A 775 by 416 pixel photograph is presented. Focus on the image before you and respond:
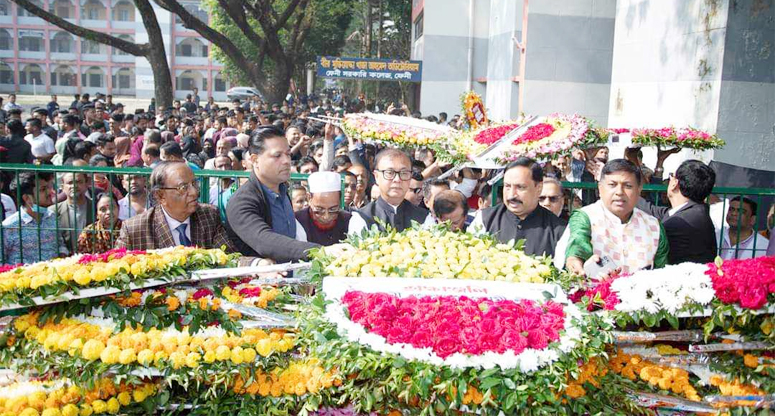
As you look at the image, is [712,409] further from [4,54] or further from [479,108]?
[4,54]

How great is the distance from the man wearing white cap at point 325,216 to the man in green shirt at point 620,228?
4.67ft

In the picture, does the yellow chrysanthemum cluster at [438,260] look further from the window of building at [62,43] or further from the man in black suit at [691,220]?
the window of building at [62,43]

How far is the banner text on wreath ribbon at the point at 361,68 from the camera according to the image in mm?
23753

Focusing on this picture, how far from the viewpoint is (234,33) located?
41188 mm

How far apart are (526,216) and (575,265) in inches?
27.2

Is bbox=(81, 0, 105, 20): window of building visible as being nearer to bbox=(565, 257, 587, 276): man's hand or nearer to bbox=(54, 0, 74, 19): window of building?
bbox=(54, 0, 74, 19): window of building

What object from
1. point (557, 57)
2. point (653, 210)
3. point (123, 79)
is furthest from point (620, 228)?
point (123, 79)

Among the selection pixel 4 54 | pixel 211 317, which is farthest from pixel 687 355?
pixel 4 54

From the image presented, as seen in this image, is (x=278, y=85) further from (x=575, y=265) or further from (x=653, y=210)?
(x=575, y=265)

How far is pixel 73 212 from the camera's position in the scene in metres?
6.20

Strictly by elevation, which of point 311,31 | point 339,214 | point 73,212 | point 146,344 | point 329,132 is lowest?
point 146,344

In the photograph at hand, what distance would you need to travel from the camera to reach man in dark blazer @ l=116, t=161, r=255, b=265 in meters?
4.22

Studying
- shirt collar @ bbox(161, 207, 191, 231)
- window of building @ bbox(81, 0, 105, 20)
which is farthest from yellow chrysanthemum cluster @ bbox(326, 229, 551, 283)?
window of building @ bbox(81, 0, 105, 20)

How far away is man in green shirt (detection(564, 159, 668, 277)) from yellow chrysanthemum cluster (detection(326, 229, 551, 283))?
21.2 inches
